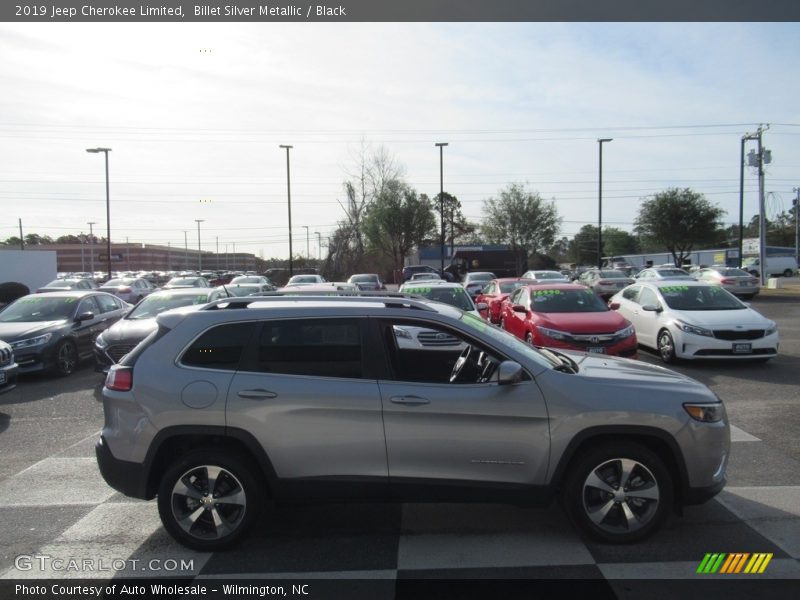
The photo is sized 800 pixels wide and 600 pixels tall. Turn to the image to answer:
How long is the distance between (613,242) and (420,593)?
121m

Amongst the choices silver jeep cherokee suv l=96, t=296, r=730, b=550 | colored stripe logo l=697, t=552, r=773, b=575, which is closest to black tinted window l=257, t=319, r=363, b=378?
silver jeep cherokee suv l=96, t=296, r=730, b=550

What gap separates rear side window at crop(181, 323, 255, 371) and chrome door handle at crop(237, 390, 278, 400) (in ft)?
0.71

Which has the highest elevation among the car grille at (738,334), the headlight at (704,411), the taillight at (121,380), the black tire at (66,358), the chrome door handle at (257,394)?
the taillight at (121,380)

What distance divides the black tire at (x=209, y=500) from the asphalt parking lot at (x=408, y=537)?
15 cm

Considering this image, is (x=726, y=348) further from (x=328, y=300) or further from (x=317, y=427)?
(x=317, y=427)

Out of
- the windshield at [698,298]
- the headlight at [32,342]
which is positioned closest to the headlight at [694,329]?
the windshield at [698,298]

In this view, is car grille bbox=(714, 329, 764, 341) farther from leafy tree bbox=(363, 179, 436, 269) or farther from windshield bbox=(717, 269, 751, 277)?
leafy tree bbox=(363, 179, 436, 269)

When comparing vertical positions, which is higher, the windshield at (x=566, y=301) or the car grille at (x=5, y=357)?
the windshield at (x=566, y=301)

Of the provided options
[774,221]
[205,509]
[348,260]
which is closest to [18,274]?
[348,260]

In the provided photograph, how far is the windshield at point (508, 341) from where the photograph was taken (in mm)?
4332

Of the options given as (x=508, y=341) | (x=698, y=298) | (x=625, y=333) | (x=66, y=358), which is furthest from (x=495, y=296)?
(x=508, y=341)

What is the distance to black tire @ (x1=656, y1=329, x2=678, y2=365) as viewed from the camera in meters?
11.0

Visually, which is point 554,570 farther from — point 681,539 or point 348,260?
point 348,260

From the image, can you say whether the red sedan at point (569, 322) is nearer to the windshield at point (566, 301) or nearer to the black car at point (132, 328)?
the windshield at point (566, 301)
